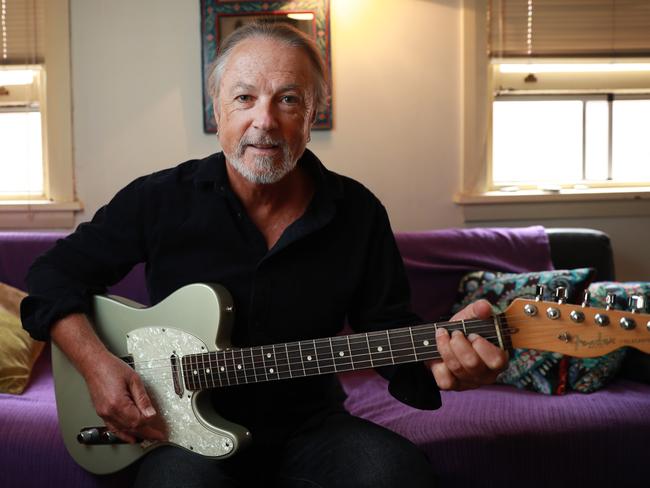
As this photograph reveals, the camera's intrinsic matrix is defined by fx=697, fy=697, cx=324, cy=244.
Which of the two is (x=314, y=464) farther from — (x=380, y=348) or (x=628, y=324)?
(x=628, y=324)

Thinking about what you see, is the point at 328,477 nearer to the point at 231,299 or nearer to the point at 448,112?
the point at 231,299

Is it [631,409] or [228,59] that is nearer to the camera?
[228,59]

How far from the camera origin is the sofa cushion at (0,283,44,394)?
6.76 ft

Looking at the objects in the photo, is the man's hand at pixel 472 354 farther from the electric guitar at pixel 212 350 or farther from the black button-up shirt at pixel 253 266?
the black button-up shirt at pixel 253 266

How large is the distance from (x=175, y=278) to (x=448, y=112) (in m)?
1.68

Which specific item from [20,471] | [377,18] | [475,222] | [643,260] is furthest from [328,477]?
[643,260]

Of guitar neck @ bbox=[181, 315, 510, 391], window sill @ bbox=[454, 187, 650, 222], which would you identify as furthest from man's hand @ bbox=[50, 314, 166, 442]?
window sill @ bbox=[454, 187, 650, 222]

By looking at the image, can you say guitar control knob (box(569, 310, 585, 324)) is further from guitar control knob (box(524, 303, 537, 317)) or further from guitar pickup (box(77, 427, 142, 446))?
guitar pickup (box(77, 427, 142, 446))

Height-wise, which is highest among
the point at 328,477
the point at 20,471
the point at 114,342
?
the point at 114,342

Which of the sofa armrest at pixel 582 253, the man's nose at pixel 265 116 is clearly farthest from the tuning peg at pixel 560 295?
the sofa armrest at pixel 582 253

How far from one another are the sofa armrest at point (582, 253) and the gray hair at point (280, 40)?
134 centimetres

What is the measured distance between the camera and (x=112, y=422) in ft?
4.72

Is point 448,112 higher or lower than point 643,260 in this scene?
higher

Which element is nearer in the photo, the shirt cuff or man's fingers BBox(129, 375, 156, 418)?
man's fingers BBox(129, 375, 156, 418)
